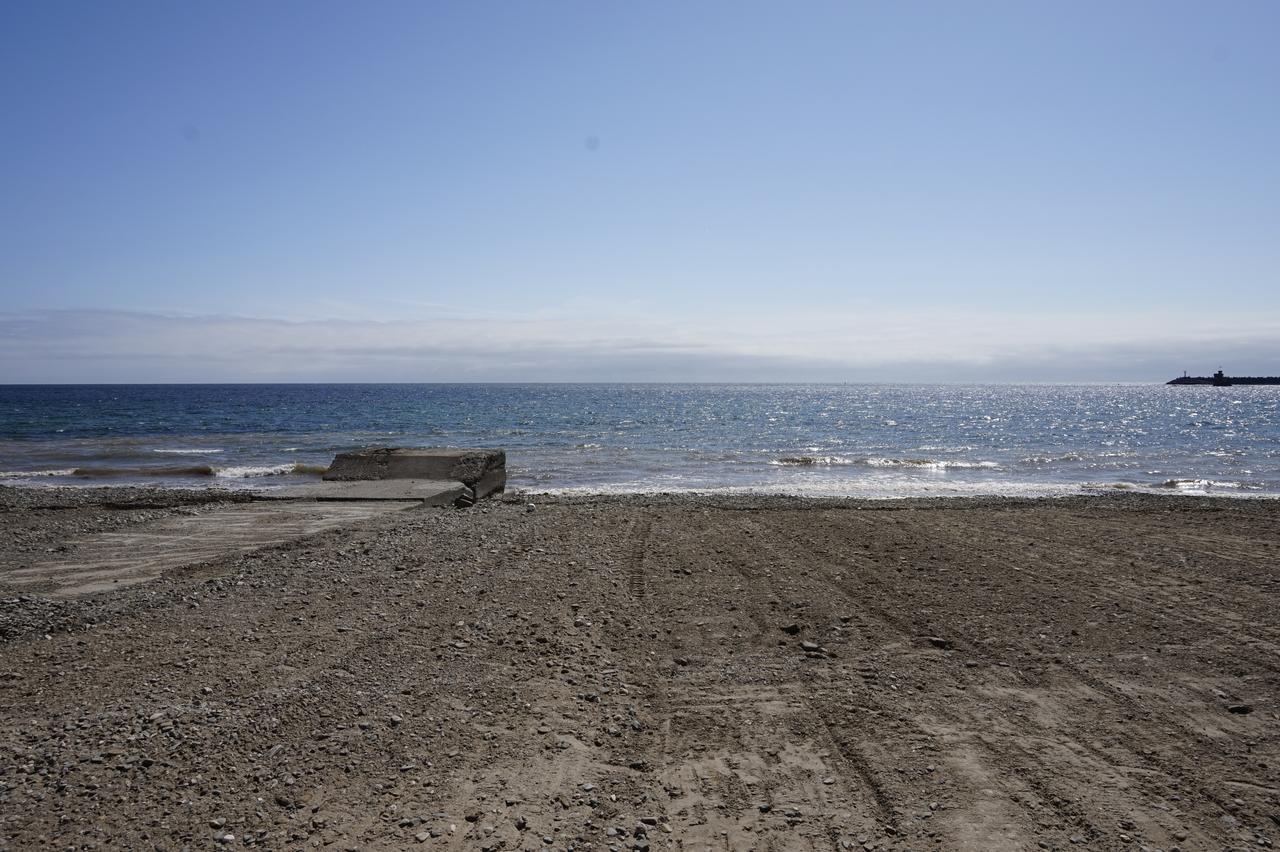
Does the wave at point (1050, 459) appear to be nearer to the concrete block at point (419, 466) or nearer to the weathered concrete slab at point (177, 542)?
the concrete block at point (419, 466)

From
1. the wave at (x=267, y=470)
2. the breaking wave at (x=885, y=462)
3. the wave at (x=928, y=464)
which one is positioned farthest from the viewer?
the breaking wave at (x=885, y=462)

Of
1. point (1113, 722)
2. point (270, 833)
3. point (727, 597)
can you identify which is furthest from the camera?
point (727, 597)

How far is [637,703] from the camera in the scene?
5.04 m

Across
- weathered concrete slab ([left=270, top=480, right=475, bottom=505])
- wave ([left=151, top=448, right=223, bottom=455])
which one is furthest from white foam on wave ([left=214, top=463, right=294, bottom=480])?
weathered concrete slab ([left=270, top=480, right=475, bottom=505])

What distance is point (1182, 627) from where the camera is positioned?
6777 mm

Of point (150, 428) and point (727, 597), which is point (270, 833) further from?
point (150, 428)

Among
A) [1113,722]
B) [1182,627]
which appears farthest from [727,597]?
[1182,627]

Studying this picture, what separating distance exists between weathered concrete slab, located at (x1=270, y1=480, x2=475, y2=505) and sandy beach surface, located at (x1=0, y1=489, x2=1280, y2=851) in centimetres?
446

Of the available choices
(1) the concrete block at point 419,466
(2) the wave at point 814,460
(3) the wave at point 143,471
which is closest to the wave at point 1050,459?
(2) the wave at point 814,460

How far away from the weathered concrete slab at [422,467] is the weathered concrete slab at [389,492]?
20.1 inches

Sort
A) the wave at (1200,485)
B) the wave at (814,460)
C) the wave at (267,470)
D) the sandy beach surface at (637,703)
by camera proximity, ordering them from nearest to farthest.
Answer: the sandy beach surface at (637,703) → the wave at (1200,485) → the wave at (267,470) → the wave at (814,460)

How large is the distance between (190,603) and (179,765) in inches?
131

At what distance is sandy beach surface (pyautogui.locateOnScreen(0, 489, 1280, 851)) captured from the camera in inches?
145

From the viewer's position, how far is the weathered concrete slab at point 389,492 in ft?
45.4
